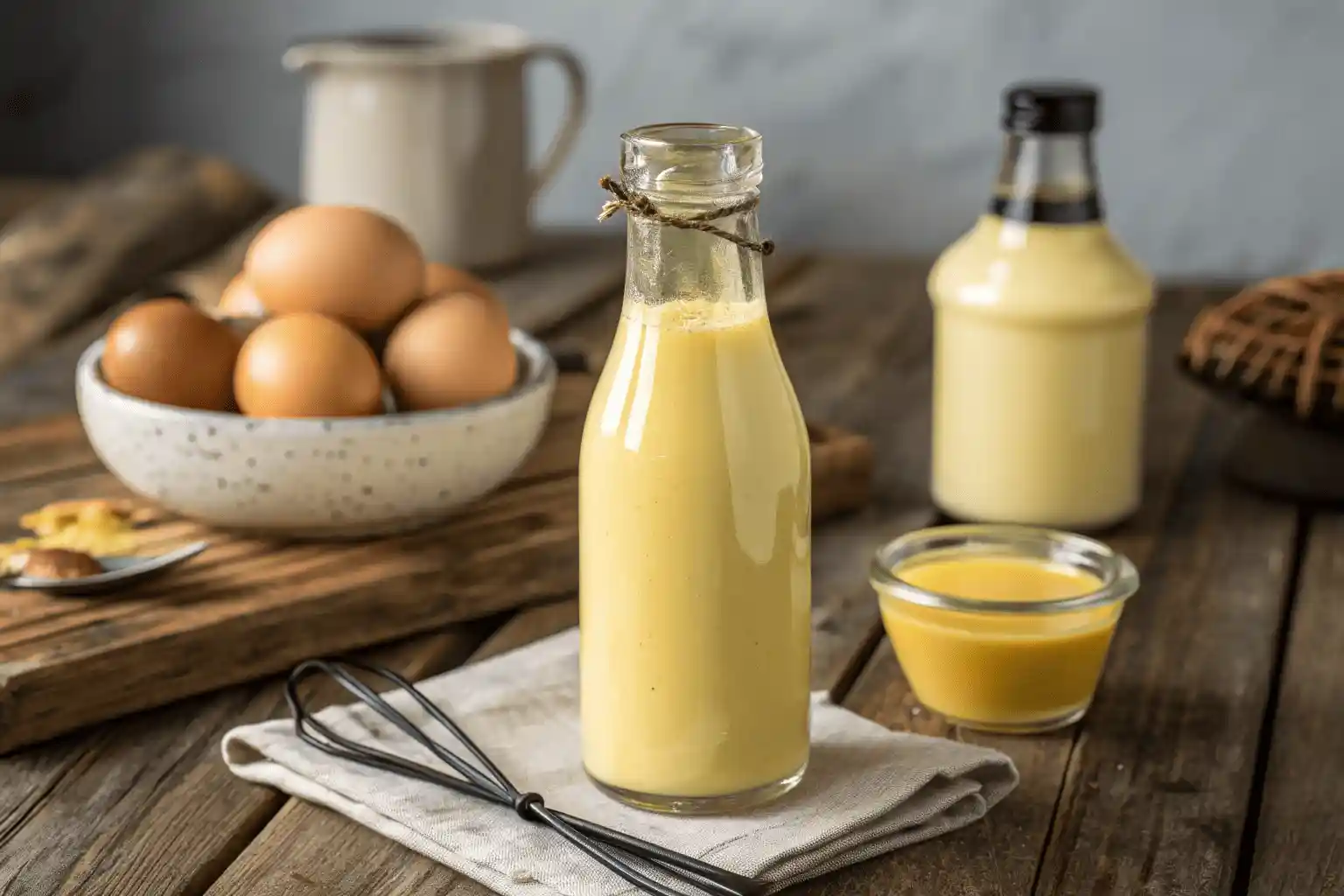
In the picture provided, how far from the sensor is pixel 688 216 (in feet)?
2.30

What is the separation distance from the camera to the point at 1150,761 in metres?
0.84

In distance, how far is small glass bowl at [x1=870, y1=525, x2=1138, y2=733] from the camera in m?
0.84

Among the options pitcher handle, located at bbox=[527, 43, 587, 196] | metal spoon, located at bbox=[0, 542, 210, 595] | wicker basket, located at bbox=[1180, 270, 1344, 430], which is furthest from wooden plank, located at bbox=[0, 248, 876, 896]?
pitcher handle, located at bbox=[527, 43, 587, 196]

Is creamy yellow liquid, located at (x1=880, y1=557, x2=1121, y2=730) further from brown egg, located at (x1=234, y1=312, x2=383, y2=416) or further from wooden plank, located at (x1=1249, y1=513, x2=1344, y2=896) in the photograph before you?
brown egg, located at (x1=234, y1=312, x2=383, y2=416)

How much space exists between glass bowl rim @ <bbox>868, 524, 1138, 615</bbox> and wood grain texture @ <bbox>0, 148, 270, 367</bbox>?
3.11 feet

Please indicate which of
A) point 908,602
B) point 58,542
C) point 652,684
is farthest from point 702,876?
point 58,542

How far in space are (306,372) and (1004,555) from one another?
396mm

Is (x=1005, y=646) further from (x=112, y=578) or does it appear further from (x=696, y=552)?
(x=112, y=578)

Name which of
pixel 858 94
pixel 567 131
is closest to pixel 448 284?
pixel 567 131

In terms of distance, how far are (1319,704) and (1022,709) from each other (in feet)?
0.55

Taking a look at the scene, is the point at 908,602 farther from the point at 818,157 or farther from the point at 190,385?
the point at 818,157

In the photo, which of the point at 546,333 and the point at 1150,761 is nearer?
the point at 1150,761

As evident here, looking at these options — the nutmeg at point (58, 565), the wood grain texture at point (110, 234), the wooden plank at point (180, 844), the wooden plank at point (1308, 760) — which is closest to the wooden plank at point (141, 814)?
the wooden plank at point (180, 844)

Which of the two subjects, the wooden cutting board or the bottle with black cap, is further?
the bottle with black cap
